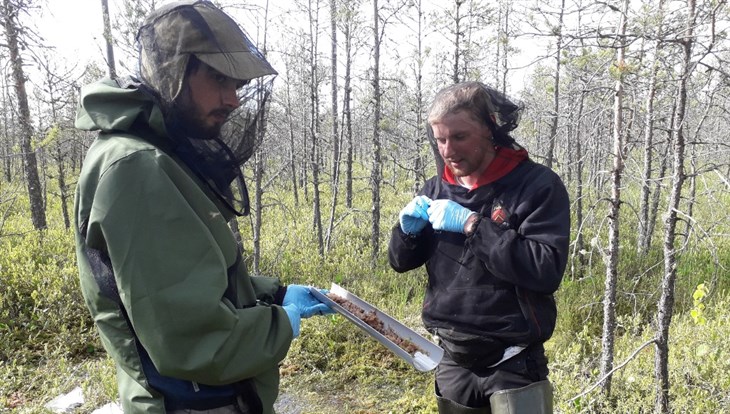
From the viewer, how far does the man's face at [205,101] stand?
4.48 ft

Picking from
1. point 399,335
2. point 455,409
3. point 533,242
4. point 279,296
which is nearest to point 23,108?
point 279,296

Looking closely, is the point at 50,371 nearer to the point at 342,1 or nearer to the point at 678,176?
the point at 678,176

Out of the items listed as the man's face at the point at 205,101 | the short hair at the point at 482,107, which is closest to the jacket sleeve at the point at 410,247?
the short hair at the point at 482,107

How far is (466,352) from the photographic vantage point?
201cm

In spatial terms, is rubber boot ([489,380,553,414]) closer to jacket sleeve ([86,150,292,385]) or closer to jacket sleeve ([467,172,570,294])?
jacket sleeve ([467,172,570,294])

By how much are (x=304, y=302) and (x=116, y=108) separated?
112cm

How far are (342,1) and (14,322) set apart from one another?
7856 millimetres

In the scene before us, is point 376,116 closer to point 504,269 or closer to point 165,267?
point 504,269

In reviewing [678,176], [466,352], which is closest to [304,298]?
[466,352]

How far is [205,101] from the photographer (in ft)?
4.63

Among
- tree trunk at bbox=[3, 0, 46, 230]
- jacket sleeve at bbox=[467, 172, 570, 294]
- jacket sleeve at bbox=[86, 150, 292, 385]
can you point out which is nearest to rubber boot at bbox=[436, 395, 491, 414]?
jacket sleeve at bbox=[467, 172, 570, 294]

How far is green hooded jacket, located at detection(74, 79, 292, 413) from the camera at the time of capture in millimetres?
1146

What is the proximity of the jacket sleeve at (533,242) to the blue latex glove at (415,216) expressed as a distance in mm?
A: 326

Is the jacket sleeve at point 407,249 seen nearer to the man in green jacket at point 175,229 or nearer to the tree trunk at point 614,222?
the man in green jacket at point 175,229
